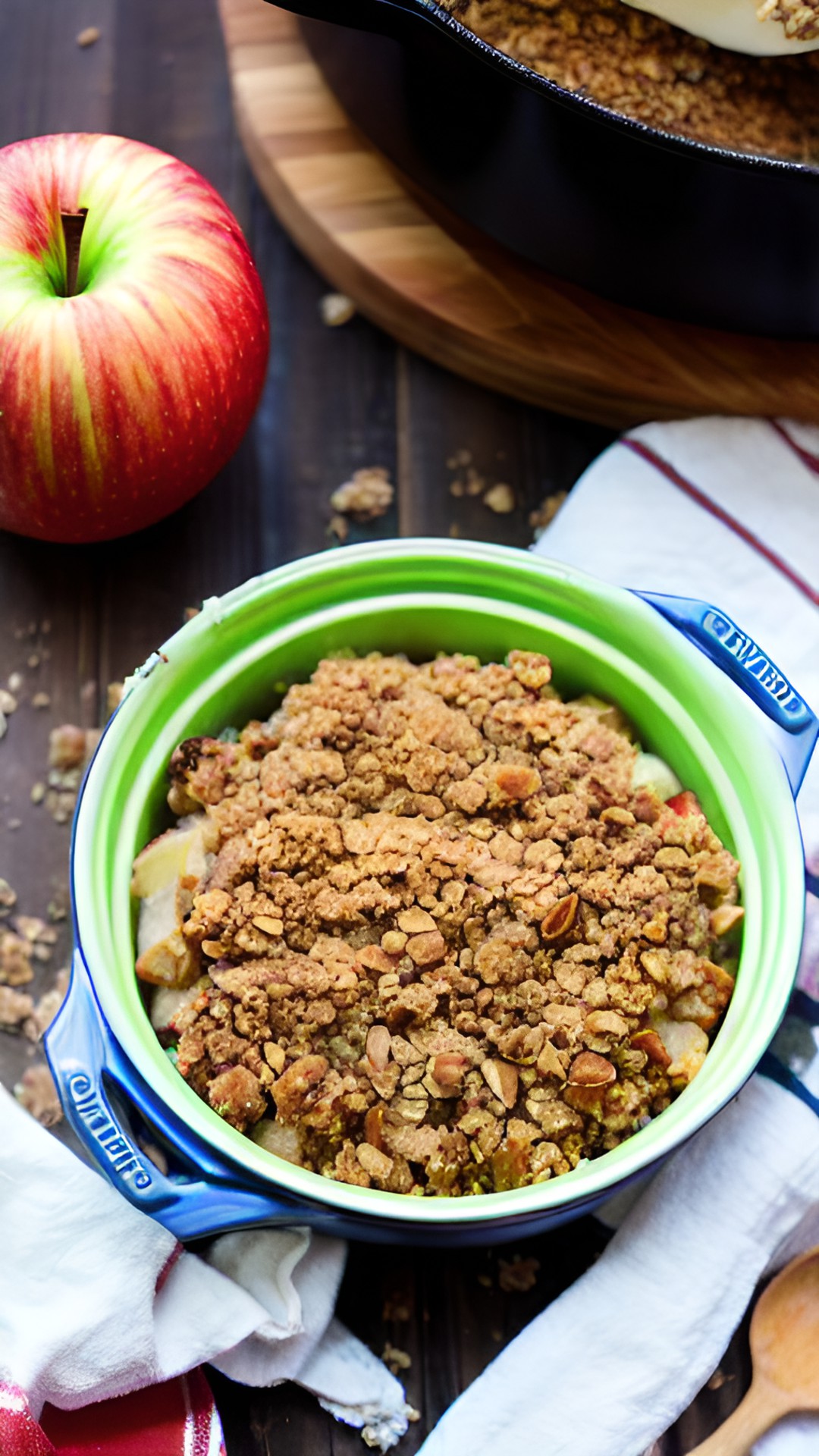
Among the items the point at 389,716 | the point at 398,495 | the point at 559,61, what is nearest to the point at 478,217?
the point at 559,61

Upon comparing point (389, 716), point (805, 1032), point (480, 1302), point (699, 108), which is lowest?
point (480, 1302)

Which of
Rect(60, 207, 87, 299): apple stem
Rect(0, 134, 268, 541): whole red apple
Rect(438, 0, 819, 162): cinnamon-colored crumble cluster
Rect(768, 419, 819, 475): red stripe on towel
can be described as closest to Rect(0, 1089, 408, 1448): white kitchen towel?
Rect(0, 134, 268, 541): whole red apple

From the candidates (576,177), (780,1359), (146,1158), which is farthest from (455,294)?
(780,1359)

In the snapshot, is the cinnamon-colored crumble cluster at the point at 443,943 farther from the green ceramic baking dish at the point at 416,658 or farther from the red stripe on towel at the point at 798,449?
the red stripe on towel at the point at 798,449

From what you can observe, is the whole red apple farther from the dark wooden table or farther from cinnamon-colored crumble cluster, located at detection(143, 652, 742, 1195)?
cinnamon-colored crumble cluster, located at detection(143, 652, 742, 1195)

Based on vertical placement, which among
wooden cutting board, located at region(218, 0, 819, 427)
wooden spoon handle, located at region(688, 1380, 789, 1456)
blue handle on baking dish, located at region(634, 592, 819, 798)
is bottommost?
wooden spoon handle, located at region(688, 1380, 789, 1456)

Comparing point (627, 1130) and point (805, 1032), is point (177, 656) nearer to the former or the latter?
point (627, 1130)

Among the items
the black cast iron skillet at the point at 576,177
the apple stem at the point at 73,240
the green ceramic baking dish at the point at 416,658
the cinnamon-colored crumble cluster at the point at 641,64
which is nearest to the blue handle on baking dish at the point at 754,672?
the green ceramic baking dish at the point at 416,658
